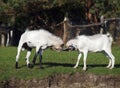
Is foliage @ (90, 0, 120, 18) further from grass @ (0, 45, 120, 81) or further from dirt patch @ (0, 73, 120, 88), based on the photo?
dirt patch @ (0, 73, 120, 88)

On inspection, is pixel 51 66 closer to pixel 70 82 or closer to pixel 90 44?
pixel 90 44

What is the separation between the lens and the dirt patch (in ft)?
57.4

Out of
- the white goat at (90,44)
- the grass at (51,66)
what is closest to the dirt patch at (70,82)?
the grass at (51,66)

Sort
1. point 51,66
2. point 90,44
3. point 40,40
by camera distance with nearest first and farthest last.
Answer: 1. point 40,40
2. point 90,44
3. point 51,66


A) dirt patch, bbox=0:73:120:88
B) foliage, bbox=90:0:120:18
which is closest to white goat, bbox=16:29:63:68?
dirt patch, bbox=0:73:120:88

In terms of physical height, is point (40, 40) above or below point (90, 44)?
above

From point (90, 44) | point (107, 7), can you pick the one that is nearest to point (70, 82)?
point (90, 44)

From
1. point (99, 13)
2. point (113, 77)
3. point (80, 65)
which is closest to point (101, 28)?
point (99, 13)

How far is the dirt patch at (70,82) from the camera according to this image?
17.5 metres

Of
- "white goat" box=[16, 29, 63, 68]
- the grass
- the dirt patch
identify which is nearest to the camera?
the dirt patch

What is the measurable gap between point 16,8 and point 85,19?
18.0 feet

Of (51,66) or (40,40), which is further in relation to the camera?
(51,66)

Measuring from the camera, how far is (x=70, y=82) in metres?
18.0

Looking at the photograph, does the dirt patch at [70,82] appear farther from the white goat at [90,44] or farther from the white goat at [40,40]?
the white goat at [40,40]
